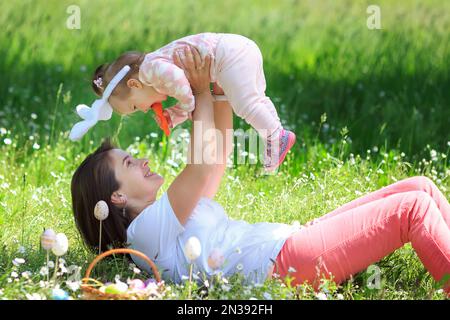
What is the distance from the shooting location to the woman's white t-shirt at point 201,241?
3543 millimetres

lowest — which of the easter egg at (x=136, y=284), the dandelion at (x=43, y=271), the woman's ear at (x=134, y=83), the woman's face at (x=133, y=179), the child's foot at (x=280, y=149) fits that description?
the easter egg at (x=136, y=284)

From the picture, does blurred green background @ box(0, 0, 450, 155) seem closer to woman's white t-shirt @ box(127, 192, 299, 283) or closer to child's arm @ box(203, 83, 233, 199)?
child's arm @ box(203, 83, 233, 199)

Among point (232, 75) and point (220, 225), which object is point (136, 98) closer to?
point (232, 75)

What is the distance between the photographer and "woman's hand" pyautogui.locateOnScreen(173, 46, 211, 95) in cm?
359

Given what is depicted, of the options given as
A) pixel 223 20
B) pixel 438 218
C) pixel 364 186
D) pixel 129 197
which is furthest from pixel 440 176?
pixel 223 20

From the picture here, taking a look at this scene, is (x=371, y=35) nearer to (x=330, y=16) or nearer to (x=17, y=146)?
(x=330, y=16)

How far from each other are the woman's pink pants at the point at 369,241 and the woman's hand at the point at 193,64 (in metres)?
0.65

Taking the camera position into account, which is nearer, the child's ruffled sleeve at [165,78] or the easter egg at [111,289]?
the easter egg at [111,289]

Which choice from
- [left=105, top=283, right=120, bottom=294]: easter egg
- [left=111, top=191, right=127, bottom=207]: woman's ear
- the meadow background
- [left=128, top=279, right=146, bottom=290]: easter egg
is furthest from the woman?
[left=105, top=283, right=120, bottom=294]: easter egg

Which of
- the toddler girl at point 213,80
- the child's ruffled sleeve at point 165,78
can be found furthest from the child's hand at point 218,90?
the child's ruffled sleeve at point 165,78

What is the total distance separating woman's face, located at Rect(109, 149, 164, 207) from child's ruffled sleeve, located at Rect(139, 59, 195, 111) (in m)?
0.33

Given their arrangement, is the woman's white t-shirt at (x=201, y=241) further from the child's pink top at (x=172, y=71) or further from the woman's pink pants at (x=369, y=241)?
the child's pink top at (x=172, y=71)

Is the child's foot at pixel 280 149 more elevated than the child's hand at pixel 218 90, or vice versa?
the child's hand at pixel 218 90

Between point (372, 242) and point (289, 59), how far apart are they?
3.55 metres
